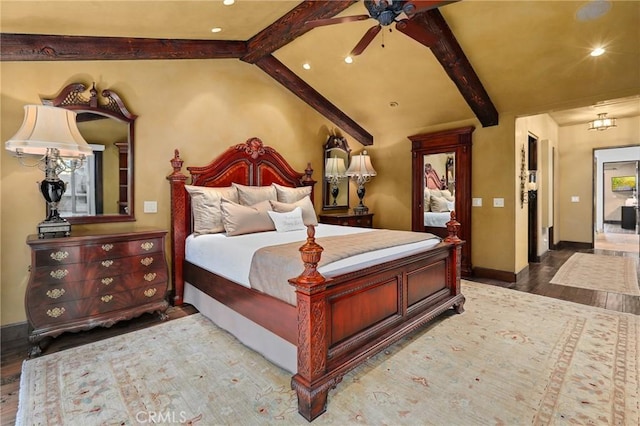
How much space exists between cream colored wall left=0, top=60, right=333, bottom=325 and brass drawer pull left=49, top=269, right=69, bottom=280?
64 centimetres

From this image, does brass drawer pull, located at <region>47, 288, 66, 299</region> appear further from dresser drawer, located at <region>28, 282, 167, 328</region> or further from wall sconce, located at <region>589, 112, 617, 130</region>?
wall sconce, located at <region>589, 112, 617, 130</region>

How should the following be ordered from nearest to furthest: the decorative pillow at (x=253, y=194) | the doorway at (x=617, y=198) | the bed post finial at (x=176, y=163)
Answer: the bed post finial at (x=176, y=163)
the decorative pillow at (x=253, y=194)
the doorway at (x=617, y=198)

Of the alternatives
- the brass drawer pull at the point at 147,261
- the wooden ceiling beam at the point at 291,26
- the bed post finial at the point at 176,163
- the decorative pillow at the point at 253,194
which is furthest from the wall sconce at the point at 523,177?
the brass drawer pull at the point at 147,261

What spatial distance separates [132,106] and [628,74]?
5.53 m

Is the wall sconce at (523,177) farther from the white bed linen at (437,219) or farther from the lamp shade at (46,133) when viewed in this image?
the lamp shade at (46,133)

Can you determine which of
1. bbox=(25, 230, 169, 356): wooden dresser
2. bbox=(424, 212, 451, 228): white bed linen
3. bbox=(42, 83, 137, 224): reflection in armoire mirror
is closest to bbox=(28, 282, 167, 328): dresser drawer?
bbox=(25, 230, 169, 356): wooden dresser

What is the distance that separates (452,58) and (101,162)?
13.3ft

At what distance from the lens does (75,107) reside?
10.0ft

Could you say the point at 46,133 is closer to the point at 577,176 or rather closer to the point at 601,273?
the point at 601,273

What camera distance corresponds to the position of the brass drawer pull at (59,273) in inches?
99.7

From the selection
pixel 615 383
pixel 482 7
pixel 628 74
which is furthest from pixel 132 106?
→ pixel 628 74

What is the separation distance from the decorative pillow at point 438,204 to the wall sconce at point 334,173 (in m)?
1.62

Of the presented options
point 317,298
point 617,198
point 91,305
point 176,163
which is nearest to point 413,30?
point 317,298

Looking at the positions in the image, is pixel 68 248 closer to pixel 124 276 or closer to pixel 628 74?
pixel 124 276
